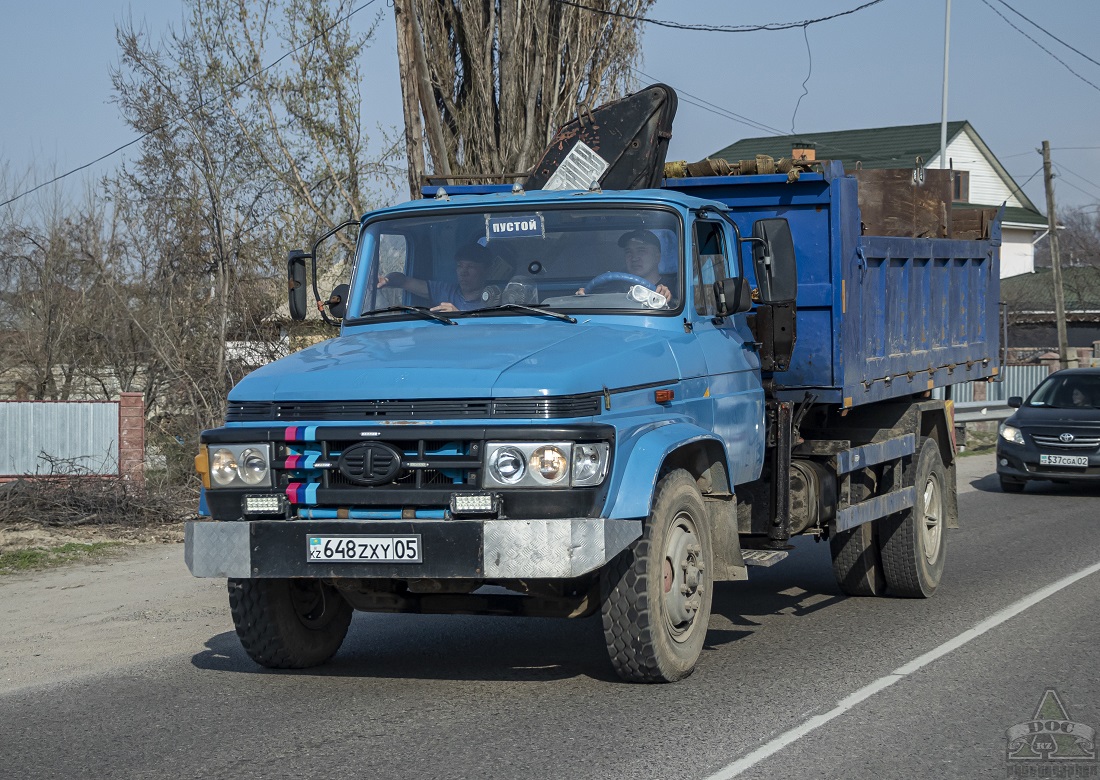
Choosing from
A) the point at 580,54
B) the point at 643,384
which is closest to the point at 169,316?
the point at 580,54

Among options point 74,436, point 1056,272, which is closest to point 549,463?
point 74,436

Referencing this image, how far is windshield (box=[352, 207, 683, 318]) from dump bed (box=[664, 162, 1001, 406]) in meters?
1.50

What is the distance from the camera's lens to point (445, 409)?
5.84 metres

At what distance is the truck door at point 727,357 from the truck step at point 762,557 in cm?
41

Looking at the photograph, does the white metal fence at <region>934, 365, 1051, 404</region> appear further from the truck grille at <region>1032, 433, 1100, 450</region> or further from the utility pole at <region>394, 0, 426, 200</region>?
the utility pole at <region>394, 0, 426, 200</region>

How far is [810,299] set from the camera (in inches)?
328

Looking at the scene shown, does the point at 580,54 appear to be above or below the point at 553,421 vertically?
above

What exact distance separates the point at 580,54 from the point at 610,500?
39.0ft

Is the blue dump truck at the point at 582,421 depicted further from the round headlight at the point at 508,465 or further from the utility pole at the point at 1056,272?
the utility pole at the point at 1056,272

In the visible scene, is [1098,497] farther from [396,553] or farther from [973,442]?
[396,553]

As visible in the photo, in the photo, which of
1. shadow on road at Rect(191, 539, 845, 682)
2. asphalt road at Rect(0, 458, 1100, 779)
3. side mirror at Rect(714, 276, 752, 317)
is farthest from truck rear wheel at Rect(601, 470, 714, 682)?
side mirror at Rect(714, 276, 752, 317)

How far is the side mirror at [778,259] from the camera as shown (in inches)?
285

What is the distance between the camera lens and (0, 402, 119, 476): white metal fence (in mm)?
13906

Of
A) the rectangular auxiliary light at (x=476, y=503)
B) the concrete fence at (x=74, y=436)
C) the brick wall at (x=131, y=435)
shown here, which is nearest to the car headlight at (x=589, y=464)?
the rectangular auxiliary light at (x=476, y=503)
